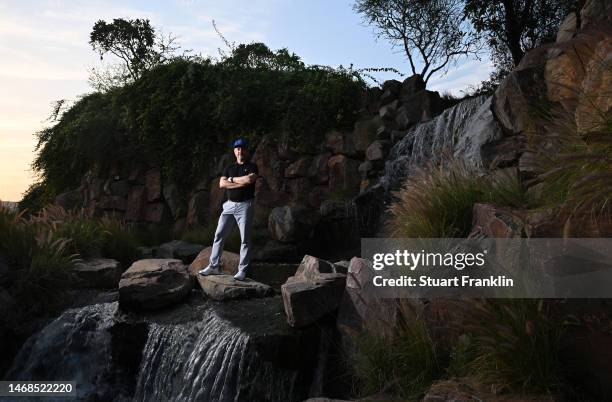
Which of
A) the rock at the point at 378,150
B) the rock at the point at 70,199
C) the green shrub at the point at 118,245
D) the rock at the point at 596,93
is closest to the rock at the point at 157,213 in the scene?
the rock at the point at 70,199

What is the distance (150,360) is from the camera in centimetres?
629

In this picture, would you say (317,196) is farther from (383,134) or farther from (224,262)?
(224,262)

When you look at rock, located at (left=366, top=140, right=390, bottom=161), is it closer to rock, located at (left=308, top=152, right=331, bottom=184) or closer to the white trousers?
rock, located at (left=308, top=152, right=331, bottom=184)

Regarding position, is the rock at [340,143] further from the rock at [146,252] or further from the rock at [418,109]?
the rock at [146,252]

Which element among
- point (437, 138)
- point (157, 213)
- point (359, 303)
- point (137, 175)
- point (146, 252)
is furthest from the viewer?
point (137, 175)

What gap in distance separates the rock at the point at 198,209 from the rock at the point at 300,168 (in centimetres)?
264

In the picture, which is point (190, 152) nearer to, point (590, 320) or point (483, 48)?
point (483, 48)

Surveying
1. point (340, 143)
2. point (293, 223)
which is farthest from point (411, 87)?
point (293, 223)

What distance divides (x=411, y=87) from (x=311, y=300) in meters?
8.32

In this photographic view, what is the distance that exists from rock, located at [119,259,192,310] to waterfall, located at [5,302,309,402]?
26 centimetres

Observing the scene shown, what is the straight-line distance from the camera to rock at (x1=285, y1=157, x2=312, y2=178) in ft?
42.7

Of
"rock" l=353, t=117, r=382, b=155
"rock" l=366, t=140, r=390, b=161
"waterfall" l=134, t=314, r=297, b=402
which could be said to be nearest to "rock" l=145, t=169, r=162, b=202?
"rock" l=353, t=117, r=382, b=155

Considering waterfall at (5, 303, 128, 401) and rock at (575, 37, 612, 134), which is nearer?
rock at (575, 37, 612, 134)

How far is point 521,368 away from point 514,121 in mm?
3639
